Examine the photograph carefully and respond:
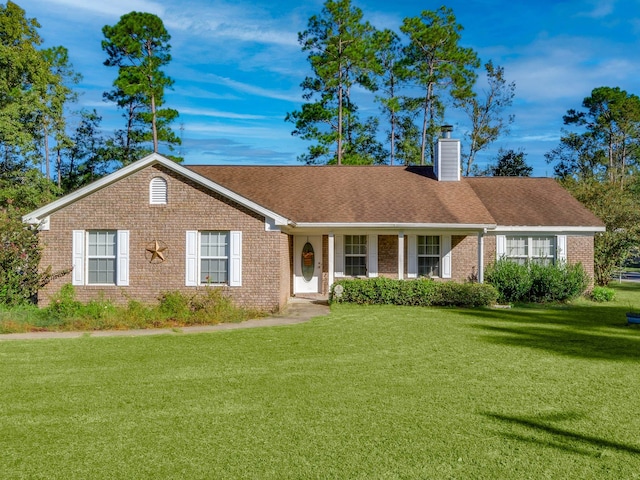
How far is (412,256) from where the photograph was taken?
19.1 m

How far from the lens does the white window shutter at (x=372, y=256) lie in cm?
1892

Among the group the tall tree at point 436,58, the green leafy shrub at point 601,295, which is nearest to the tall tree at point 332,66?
the tall tree at point 436,58

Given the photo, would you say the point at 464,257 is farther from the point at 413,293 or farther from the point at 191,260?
the point at 191,260

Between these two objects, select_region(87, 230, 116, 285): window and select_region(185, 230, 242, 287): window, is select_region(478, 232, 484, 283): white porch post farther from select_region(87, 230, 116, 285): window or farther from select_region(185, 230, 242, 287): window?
select_region(87, 230, 116, 285): window

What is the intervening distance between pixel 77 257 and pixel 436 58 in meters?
28.3

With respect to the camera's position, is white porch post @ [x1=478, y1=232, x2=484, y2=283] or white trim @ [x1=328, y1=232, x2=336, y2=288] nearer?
white trim @ [x1=328, y1=232, x2=336, y2=288]

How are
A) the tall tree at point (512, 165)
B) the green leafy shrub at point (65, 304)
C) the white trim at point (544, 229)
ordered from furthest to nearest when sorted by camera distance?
the tall tree at point (512, 165), the white trim at point (544, 229), the green leafy shrub at point (65, 304)

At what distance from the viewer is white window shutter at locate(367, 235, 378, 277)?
18.9m

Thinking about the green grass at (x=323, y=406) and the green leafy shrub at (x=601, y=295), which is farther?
the green leafy shrub at (x=601, y=295)

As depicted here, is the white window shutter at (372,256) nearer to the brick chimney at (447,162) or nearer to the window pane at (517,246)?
the brick chimney at (447,162)

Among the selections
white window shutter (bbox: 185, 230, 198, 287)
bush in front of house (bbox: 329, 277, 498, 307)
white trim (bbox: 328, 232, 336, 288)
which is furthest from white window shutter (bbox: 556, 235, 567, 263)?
white window shutter (bbox: 185, 230, 198, 287)

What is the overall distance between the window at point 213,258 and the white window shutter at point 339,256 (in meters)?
4.95

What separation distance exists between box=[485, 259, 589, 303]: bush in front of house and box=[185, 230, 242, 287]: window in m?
9.39

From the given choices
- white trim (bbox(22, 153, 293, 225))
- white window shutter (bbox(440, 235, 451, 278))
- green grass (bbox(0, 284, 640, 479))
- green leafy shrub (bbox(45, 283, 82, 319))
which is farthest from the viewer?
white window shutter (bbox(440, 235, 451, 278))
